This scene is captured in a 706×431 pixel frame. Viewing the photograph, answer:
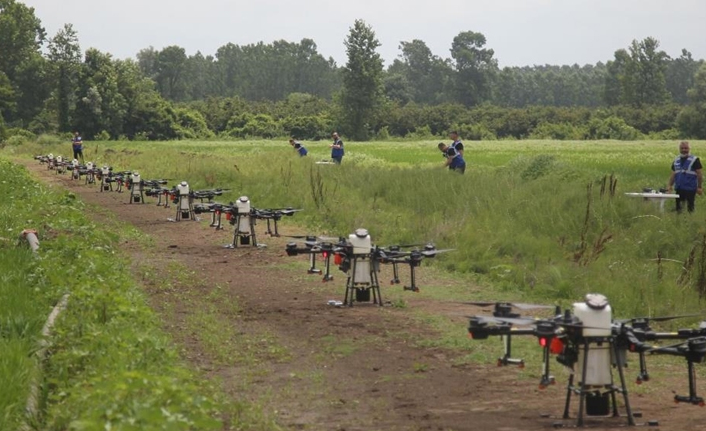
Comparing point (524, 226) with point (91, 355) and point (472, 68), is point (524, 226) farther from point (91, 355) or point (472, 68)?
point (472, 68)

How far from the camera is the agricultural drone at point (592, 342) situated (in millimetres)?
7688

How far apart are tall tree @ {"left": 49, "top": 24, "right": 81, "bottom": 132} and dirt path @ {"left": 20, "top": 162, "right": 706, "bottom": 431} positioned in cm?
8149

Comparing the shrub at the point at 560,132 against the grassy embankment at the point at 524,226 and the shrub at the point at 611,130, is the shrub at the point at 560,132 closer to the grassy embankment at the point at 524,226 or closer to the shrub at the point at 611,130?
the shrub at the point at 611,130

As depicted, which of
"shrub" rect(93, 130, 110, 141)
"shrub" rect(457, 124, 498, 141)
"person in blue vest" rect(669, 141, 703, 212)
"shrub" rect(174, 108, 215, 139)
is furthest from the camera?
"shrub" rect(174, 108, 215, 139)

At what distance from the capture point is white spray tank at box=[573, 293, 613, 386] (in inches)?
303

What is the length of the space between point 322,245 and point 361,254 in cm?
65

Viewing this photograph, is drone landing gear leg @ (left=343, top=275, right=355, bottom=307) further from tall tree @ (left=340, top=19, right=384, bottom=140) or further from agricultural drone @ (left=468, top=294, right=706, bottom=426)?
tall tree @ (left=340, top=19, right=384, bottom=140)

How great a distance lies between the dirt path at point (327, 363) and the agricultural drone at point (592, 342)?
0.23 metres

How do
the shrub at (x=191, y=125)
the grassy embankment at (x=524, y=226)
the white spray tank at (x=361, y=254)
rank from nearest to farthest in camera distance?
the white spray tank at (x=361, y=254) → the grassy embankment at (x=524, y=226) → the shrub at (x=191, y=125)

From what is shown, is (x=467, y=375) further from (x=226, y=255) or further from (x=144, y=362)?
(x=226, y=255)

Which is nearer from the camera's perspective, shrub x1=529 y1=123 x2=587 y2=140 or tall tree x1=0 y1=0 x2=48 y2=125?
shrub x1=529 y1=123 x2=587 y2=140

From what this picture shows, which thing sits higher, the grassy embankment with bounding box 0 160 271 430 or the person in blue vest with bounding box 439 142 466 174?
the person in blue vest with bounding box 439 142 466 174

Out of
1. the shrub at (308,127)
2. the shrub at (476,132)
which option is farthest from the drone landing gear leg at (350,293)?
the shrub at (308,127)

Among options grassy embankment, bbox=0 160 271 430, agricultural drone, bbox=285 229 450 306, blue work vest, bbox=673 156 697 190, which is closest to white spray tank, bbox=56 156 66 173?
grassy embankment, bbox=0 160 271 430
